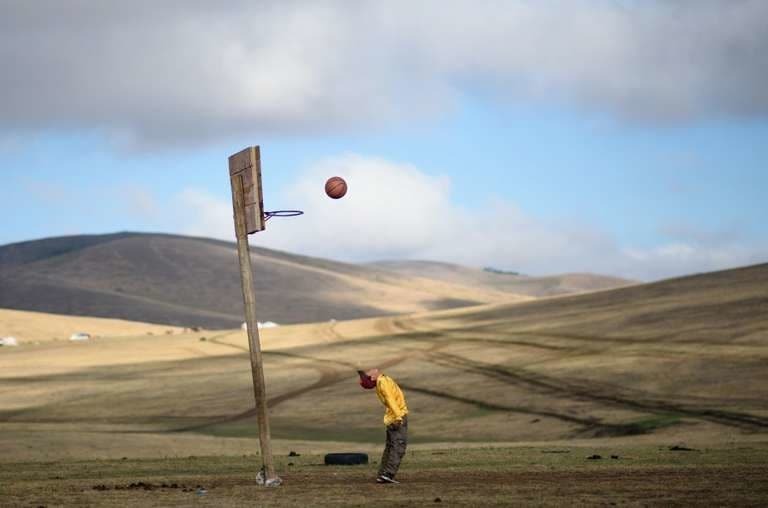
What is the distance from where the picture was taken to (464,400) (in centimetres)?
5459

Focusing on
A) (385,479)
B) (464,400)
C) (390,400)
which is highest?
(390,400)

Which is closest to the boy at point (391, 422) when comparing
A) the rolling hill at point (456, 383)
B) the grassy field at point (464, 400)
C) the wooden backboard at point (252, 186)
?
the grassy field at point (464, 400)

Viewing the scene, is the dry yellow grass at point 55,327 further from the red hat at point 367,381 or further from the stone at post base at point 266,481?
the red hat at point 367,381

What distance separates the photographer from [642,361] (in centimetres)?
5862

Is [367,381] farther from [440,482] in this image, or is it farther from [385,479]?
[440,482]

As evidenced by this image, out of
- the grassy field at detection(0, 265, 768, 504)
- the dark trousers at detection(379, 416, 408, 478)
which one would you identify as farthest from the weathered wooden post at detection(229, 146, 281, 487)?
the dark trousers at detection(379, 416, 408, 478)

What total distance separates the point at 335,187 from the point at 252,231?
1.63 m

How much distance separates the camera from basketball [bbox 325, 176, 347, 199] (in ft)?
71.6

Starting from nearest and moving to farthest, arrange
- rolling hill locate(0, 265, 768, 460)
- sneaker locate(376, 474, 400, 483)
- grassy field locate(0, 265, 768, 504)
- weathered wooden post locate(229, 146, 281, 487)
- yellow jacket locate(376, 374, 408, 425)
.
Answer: sneaker locate(376, 474, 400, 483), yellow jacket locate(376, 374, 408, 425), weathered wooden post locate(229, 146, 281, 487), grassy field locate(0, 265, 768, 504), rolling hill locate(0, 265, 768, 460)

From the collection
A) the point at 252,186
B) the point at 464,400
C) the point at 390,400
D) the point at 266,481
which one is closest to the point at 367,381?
the point at 390,400

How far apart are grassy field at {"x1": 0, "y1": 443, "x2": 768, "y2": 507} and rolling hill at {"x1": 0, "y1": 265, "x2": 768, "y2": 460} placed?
779 cm

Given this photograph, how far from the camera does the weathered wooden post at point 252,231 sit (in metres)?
22.0

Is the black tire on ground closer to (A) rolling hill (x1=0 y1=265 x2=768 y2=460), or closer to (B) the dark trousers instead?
(B) the dark trousers

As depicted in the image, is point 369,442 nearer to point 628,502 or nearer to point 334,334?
point 628,502
